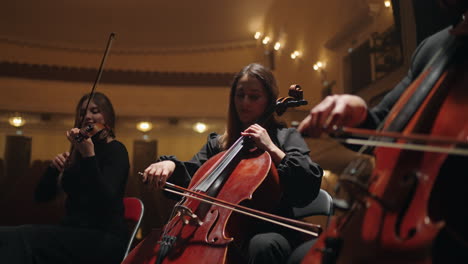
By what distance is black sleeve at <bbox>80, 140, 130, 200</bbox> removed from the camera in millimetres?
1722

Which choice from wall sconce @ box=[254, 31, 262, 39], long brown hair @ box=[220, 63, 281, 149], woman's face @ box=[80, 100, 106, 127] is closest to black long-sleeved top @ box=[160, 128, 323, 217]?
long brown hair @ box=[220, 63, 281, 149]

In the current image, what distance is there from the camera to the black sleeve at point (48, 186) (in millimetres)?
1968

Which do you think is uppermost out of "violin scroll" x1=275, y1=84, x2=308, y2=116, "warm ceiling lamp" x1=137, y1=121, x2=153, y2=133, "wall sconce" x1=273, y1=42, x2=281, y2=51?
"wall sconce" x1=273, y1=42, x2=281, y2=51

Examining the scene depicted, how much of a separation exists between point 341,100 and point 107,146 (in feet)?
4.55

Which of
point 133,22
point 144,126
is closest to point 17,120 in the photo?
point 144,126

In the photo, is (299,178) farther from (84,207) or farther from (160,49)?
(160,49)

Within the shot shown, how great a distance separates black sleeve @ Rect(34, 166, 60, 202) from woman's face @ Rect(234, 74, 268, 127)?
35.7 inches

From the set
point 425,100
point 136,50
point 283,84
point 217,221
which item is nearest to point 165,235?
point 217,221

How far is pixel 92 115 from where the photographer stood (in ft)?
6.67

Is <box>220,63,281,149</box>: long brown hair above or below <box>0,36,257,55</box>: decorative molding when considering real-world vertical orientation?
below

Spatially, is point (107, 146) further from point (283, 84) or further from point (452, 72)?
point (283, 84)

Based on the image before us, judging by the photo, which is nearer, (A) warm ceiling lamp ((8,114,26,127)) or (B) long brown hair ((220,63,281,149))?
(B) long brown hair ((220,63,281,149))

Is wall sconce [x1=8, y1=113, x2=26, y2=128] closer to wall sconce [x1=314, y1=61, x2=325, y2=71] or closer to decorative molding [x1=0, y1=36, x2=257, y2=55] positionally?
decorative molding [x1=0, y1=36, x2=257, y2=55]

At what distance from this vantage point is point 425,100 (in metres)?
0.70
